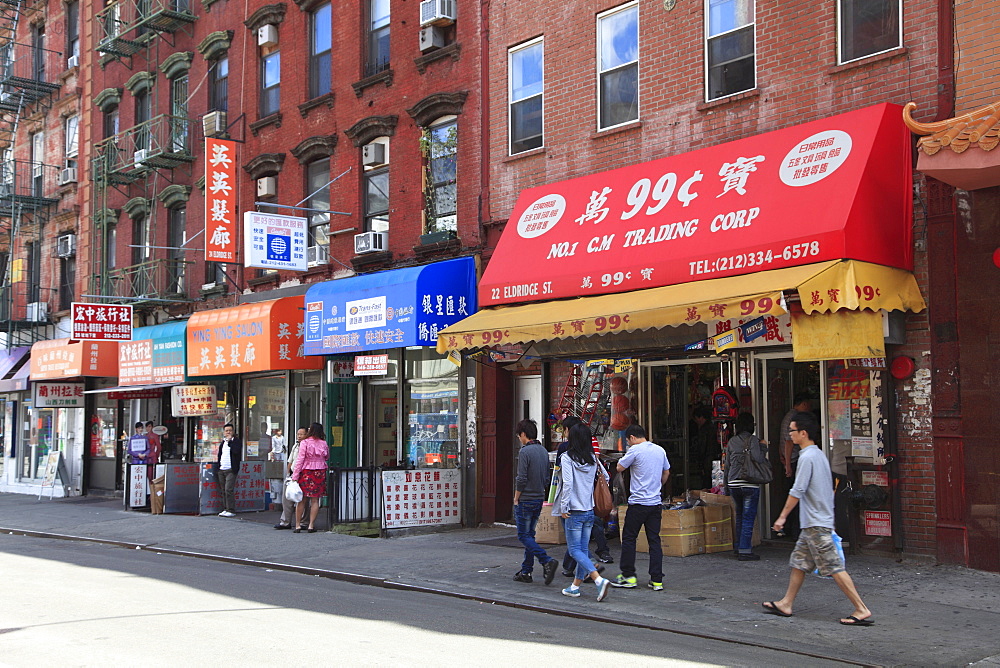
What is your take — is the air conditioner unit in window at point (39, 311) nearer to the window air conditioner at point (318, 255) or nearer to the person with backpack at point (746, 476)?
the window air conditioner at point (318, 255)

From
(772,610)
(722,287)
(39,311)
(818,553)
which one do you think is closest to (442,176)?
(722,287)

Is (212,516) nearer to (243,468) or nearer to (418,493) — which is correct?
(243,468)

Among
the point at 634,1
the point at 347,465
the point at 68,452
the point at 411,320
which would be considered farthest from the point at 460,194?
the point at 68,452

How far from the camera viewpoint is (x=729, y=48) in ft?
44.5

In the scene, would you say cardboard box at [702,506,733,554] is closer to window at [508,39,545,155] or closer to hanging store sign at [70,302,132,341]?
window at [508,39,545,155]

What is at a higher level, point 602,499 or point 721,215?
point 721,215

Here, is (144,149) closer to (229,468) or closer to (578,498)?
(229,468)

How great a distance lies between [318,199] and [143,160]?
636cm

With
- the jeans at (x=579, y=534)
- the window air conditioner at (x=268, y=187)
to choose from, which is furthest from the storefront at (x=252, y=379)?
the jeans at (x=579, y=534)

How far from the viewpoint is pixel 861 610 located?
8586 mm

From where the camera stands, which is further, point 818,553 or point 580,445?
point 580,445

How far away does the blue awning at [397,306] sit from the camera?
16016 millimetres

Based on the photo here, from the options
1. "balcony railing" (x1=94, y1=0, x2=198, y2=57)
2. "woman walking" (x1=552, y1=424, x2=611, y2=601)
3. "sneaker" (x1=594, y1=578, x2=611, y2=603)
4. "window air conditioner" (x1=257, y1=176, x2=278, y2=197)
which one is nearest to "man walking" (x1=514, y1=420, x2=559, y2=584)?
"woman walking" (x1=552, y1=424, x2=611, y2=601)

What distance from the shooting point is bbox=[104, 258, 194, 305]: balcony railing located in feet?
78.8
